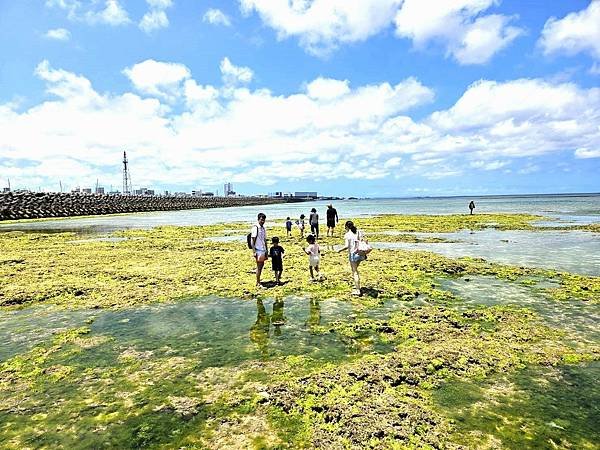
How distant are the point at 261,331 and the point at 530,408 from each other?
6198mm

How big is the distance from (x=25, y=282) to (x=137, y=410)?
12.9 meters

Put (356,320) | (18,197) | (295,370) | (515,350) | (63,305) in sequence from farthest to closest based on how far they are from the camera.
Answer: (18,197) → (63,305) → (356,320) → (515,350) → (295,370)

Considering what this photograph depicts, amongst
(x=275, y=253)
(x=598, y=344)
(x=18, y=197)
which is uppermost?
(x=18, y=197)

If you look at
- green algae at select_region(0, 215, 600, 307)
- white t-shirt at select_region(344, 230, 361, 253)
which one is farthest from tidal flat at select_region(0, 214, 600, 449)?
white t-shirt at select_region(344, 230, 361, 253)

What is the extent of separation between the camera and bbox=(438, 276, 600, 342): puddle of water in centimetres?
1015

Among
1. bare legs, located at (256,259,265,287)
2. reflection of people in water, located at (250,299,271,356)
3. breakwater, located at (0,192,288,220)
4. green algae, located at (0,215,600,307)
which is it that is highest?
breakwater, located at (0,192,288,220)

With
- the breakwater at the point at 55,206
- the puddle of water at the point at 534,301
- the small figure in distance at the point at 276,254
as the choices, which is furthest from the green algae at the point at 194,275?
the breakwater at the point at 55,206

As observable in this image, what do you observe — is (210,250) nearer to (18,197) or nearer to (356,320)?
(356,320)

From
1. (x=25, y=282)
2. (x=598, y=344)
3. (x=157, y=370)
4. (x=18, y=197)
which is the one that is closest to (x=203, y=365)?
(x=157, y=370)

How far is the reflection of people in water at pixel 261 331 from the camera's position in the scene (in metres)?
9.09

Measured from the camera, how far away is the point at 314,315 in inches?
446

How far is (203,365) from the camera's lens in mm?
8141

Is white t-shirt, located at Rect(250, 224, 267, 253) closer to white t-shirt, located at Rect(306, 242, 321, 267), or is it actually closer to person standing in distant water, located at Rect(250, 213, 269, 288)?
person standing in distant water, located at Rect(250, 213, 269, 288)

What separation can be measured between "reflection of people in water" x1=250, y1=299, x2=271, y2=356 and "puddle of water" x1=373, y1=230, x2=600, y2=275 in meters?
13.7
